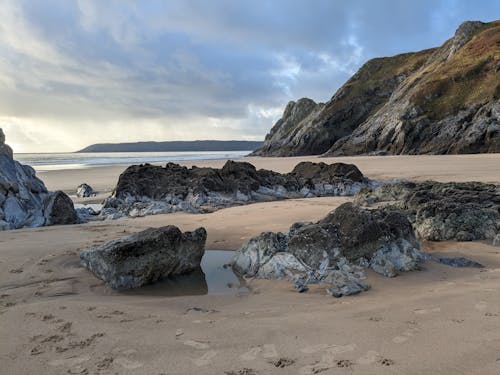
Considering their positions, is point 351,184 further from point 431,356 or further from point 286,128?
point 286,128

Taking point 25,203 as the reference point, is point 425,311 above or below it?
below

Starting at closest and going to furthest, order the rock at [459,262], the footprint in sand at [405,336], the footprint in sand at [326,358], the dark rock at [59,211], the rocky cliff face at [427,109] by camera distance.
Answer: the footprint in sand at [326,358], the footprint in sand at [405,336], the rock at [459,262], the dark rock at [59,211], the rocky cliff face at [427,109]

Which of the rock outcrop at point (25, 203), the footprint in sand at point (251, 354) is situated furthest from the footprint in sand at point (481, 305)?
the rock outcrop at point (25, 203)

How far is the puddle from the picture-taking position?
6359 mm

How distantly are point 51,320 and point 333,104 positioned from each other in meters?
77.3

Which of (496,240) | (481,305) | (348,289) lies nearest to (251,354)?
(348,289)

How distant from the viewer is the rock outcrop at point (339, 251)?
21.2 feet

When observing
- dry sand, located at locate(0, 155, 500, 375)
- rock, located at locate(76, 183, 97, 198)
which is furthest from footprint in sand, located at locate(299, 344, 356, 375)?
rock, located at locate(76, 183, 97, 198)

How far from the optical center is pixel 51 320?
15.6 ft

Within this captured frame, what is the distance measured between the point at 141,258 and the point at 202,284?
1113 millimetres

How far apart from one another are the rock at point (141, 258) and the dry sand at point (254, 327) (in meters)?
0.27

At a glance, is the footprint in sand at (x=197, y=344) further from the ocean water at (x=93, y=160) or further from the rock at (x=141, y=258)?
the ocean water at (x=93, y=160)

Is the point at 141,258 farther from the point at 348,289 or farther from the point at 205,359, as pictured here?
the point at 348,289

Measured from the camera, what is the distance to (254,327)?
446cm
